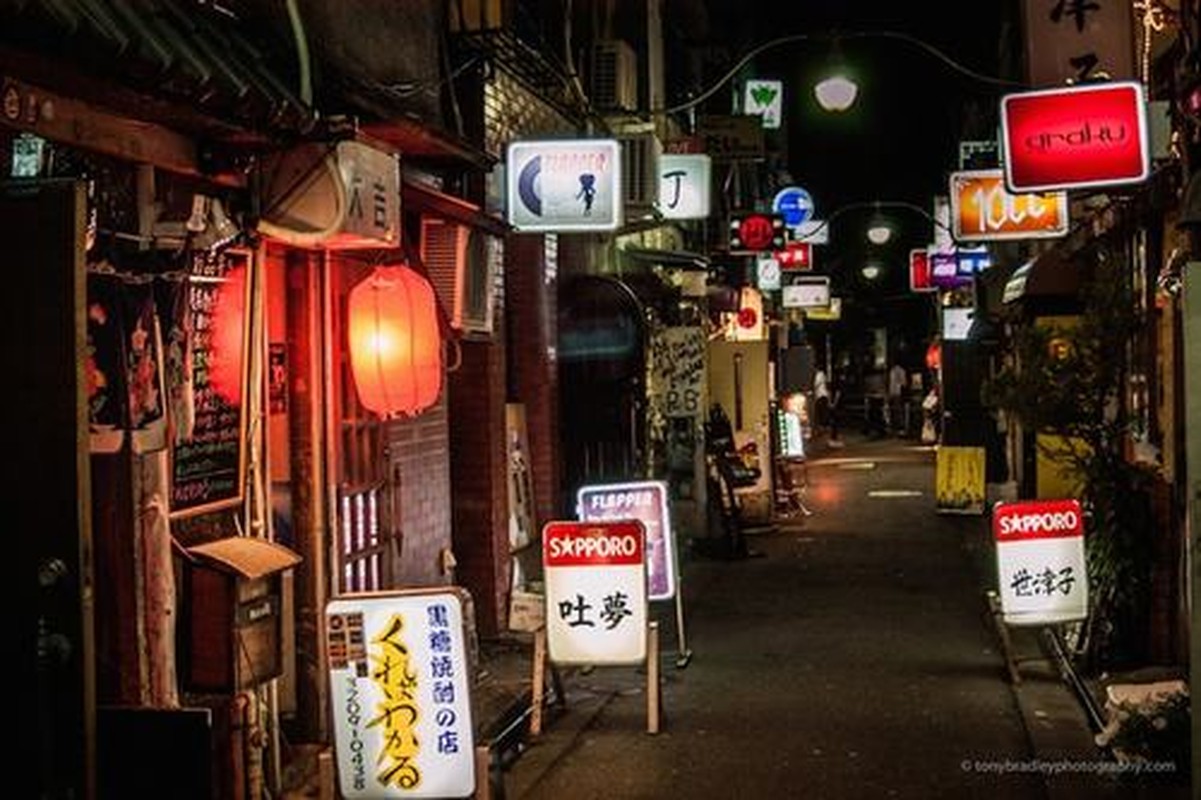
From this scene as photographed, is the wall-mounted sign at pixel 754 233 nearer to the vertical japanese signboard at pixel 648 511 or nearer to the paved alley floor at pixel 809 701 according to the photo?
the paved alley floor at pixel 809 701

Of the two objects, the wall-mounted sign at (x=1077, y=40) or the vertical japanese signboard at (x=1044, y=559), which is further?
the vertical japanese signboard at (x=1044, y=559)

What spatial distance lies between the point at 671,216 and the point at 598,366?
4.74 m

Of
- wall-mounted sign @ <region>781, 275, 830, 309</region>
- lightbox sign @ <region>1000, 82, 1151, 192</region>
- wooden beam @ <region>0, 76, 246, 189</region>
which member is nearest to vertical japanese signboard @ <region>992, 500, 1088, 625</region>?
lightbox sign @ <region>1000, 82, 1151, 192</region>

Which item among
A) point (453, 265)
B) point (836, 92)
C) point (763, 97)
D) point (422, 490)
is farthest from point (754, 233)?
point (453, 265)

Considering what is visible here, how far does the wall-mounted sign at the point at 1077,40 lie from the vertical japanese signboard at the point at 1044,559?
401cm

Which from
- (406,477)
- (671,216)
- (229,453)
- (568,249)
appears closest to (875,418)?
(671,216)

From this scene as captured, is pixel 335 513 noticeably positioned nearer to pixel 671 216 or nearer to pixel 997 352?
pixel 671 216

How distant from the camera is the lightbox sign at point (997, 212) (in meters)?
20.6

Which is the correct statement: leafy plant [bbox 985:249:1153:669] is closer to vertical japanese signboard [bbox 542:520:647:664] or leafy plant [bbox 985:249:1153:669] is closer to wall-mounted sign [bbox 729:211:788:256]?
vertical japanese signboard [bbox 542:520:647:664]

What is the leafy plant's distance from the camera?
1212 centimetres

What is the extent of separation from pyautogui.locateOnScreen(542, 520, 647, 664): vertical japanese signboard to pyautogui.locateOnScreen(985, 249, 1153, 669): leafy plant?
170 inches

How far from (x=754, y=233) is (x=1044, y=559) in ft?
50.0

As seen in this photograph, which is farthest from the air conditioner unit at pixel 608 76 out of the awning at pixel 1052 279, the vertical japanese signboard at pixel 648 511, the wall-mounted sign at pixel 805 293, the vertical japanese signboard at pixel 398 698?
the wall-mounted sign at pixel 805 293

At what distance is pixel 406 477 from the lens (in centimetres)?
1277
